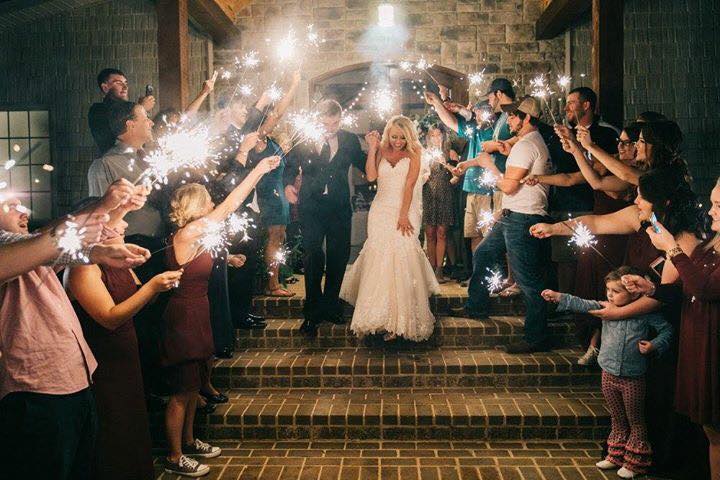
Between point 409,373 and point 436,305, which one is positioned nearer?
point 409,373

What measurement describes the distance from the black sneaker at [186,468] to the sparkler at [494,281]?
10.8 ft

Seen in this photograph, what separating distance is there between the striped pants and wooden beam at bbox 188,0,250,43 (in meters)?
6.24

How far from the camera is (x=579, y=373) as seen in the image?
17.2 feet

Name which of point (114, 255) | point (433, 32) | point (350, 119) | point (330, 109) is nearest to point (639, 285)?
point (114, 255)

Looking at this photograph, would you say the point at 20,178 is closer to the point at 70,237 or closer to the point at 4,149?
the point at 4,149

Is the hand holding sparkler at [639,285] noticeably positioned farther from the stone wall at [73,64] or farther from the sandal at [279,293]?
the stone wall at [73,64]

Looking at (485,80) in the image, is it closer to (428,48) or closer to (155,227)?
(428,48)

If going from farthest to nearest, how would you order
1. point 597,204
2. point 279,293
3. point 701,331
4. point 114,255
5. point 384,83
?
point 384,83 < point 279,293 < point 597,204 < point 701,331 < point 114,255

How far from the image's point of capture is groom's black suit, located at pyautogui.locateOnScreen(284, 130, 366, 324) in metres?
5.95

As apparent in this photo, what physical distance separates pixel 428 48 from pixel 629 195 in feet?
17.3

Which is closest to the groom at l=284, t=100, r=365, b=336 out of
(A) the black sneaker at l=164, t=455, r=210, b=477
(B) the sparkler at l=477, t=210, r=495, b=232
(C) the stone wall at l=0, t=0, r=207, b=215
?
(B) the sparkler at l=477, t=210, r=495, b=232

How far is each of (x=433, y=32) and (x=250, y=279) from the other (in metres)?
5.21

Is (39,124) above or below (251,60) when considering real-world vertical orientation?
below

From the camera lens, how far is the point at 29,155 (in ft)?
29.7
